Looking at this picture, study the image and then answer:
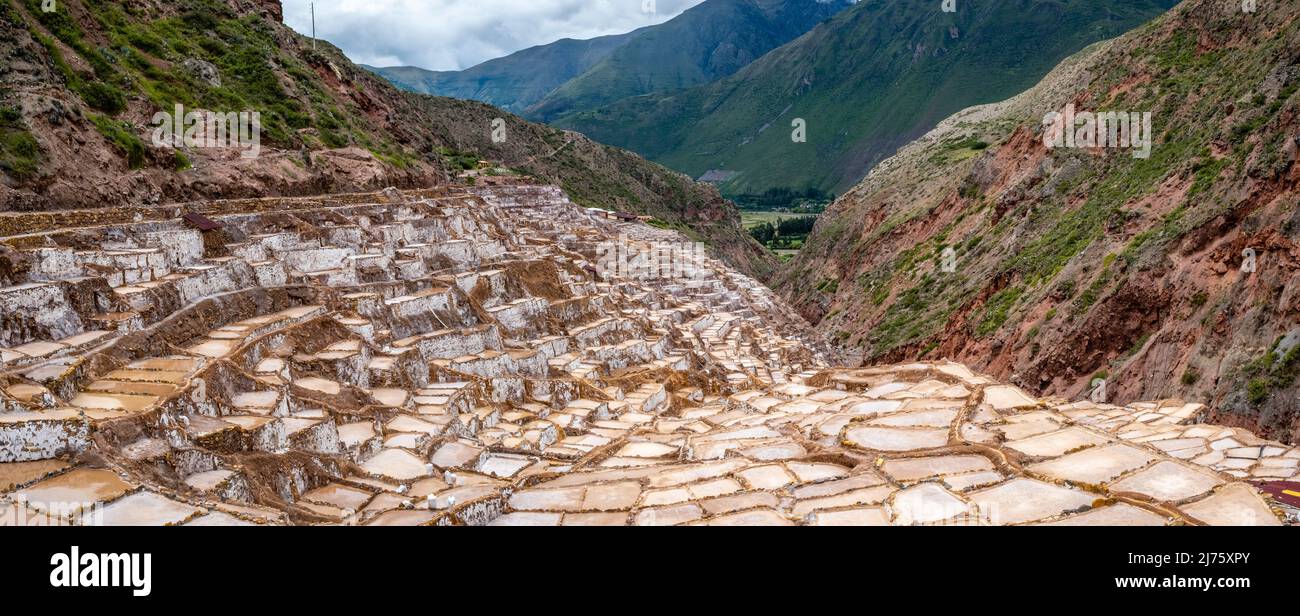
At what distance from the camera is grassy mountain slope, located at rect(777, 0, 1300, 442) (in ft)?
66.0

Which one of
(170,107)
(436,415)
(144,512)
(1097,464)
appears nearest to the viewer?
(144,512)

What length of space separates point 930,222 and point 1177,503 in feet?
158

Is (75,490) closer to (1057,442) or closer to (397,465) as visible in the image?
(397,465)

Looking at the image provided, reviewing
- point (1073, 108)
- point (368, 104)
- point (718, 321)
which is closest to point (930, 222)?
point (1073, 108)

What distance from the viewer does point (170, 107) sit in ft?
95.0

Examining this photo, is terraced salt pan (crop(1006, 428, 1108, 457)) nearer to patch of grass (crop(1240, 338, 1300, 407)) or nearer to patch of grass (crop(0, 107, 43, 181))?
patch of grass (crop(1240, 338, 1300, 407))

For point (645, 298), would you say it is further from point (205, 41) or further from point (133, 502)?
point (133, 502)

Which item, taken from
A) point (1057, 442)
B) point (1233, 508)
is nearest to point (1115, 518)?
point (1233, 508)

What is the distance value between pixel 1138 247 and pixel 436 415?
24.1m

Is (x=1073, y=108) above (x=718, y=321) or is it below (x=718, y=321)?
above

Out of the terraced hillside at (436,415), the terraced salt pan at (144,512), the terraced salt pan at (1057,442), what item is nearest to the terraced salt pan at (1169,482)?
the terraced hillside at (436,415)

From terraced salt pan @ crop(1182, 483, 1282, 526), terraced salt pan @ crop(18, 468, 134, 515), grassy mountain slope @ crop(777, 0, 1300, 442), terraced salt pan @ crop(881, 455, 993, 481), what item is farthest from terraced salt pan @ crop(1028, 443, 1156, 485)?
terraced salt pan @ crop(18, 468, 134, 515)

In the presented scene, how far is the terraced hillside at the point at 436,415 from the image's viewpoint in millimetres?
9828

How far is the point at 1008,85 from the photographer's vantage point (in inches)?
6663
